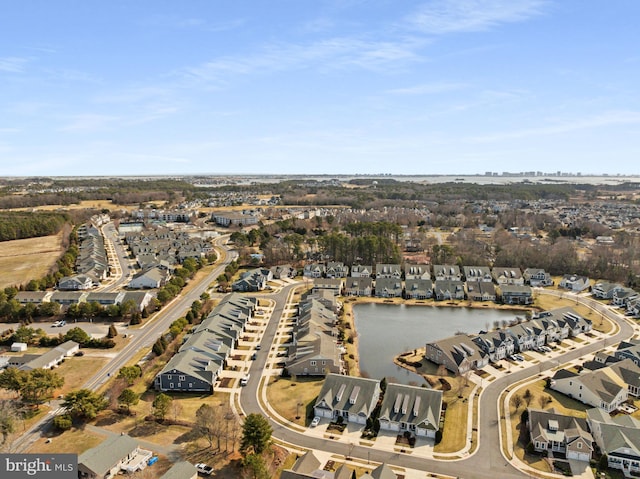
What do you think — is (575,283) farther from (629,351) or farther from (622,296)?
(629,351)

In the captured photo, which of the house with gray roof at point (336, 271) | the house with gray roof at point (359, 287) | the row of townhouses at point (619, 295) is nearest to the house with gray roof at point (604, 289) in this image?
the row of townhouses at point (619, 295)

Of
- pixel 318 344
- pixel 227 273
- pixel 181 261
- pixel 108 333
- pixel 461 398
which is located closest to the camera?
pixel 461 398

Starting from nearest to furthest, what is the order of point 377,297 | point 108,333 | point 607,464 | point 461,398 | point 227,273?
point 607,464 < point 461,398 < point 108,333 < point 377,297 < point 227,273

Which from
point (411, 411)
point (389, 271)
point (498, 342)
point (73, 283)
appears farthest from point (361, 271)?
point (73, 283)

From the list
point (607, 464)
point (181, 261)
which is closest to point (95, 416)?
point (607, 464)

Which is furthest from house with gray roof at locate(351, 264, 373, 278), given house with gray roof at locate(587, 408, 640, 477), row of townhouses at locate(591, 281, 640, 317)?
house with gray roof at locate(587, 408, 640, 477)

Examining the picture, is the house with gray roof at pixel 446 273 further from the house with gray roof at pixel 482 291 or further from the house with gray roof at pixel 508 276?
the house with gray roof at pixel 508 276

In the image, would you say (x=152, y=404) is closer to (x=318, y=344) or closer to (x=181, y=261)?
(x=318, y=344)
